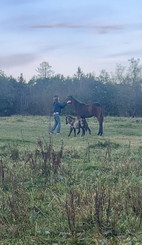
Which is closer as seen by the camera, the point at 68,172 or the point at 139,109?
the point at 68,172

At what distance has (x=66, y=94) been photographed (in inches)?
1905

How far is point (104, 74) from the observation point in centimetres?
5647

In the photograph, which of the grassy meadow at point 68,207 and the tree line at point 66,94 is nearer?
the grassy meadow at point 68,207

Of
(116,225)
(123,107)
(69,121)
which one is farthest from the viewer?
(123,107)

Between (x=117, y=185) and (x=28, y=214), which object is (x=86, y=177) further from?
(x=28, y=214)

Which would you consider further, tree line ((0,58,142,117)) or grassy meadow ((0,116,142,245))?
tree line ((0,58,142,117))

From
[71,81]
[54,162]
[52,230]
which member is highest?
[71,81]

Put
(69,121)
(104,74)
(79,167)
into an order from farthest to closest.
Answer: (104,74), (69,121), (79,167)

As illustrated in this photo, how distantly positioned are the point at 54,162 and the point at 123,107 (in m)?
40.0

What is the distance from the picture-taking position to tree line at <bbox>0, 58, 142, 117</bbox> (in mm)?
46281

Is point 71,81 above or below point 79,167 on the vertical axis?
above

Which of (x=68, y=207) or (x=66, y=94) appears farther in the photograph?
(x=66, y=94)

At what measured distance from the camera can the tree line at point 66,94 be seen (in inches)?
1822

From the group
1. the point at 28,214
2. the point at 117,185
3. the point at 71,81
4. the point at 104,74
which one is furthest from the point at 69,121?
the point at 104,74
